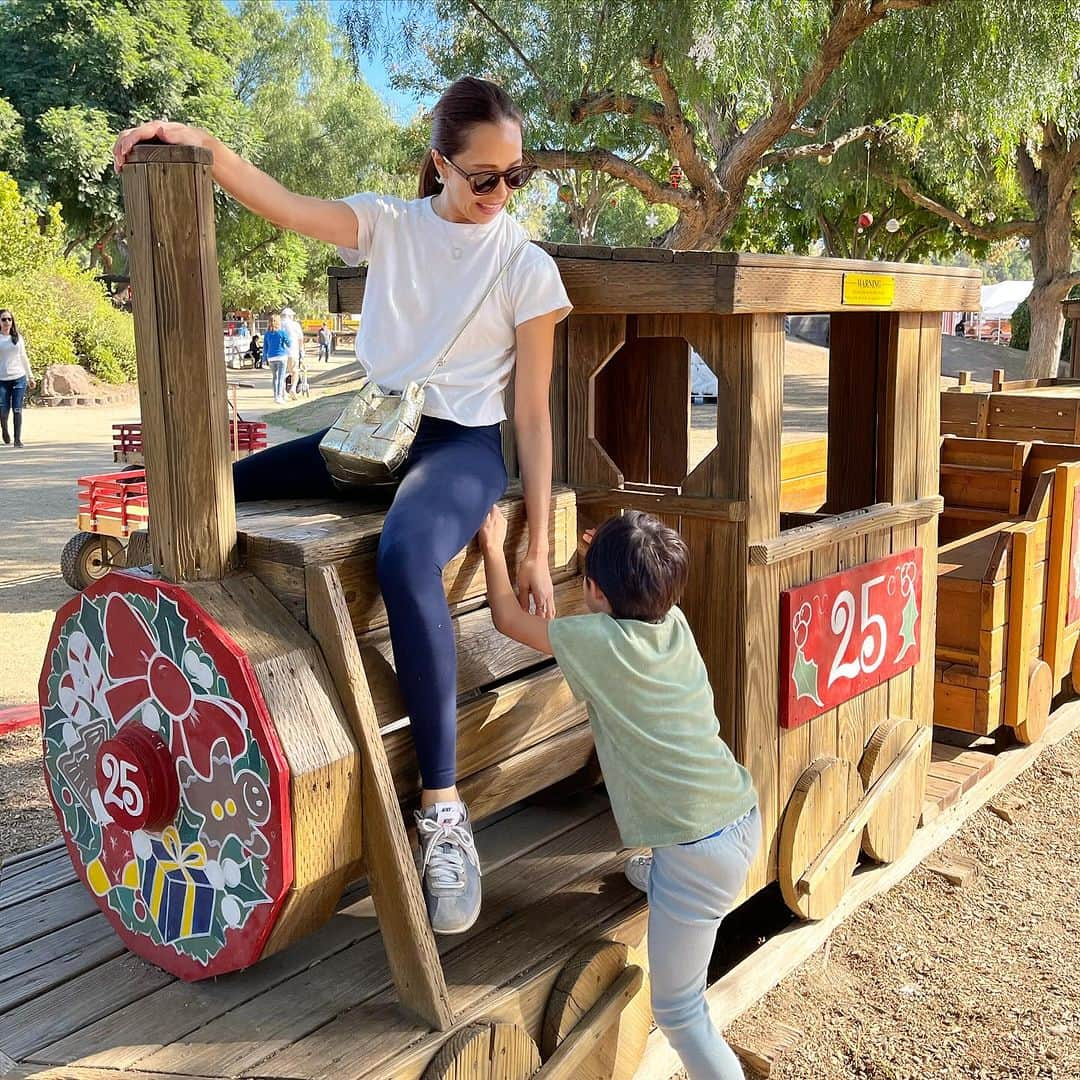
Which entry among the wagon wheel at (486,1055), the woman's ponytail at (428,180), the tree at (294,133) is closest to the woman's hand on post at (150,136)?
the woman's ponytail at (428,180)

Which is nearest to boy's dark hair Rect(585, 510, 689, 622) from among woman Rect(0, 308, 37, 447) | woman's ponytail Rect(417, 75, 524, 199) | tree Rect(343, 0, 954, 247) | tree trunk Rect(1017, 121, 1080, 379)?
woman's ponytail Rect(417, 75, 524, 199)

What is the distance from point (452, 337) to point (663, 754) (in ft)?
3.18

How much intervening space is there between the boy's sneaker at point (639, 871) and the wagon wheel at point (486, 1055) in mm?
573

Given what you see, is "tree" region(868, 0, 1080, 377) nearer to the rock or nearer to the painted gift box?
the painted gift box

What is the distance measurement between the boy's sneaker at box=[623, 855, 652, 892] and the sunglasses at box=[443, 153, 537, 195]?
1569 mm

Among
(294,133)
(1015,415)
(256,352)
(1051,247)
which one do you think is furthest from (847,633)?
(294,133)

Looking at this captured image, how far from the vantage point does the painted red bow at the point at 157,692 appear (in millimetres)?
2117

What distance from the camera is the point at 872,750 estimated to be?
3.55 meters

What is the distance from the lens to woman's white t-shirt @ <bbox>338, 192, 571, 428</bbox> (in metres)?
2.53

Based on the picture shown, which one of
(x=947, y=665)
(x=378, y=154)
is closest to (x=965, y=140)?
(x=947, y=665)

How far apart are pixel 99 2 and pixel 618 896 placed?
35.3 meters

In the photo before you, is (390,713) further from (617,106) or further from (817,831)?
(617,106)

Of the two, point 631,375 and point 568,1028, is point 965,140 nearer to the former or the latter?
point 631,375

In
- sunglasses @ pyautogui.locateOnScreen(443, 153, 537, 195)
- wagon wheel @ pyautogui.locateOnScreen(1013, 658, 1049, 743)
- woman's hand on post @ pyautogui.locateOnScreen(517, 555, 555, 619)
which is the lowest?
wagon wheel @ pyautogui.locateOnScreen(1013, 658, 1049, 743)
